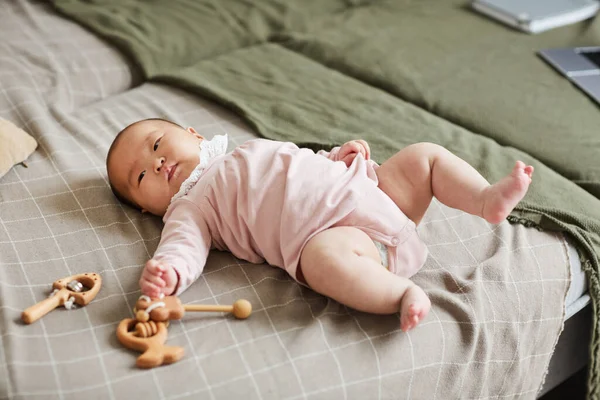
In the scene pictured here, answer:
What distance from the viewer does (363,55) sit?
1844mm

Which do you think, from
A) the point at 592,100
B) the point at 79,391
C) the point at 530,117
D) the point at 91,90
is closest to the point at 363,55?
the point at 530,117

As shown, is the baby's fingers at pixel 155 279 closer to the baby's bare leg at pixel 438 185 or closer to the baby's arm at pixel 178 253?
the baby's arm at pixel 178 253

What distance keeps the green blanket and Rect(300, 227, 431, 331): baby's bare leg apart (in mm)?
381

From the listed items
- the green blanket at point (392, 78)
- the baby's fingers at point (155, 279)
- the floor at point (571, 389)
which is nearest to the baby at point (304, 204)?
the baby's fingers at point (155, 279)

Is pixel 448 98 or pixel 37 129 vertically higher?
pixel 448 98

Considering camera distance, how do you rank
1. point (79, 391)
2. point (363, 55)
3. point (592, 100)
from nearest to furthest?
point (79, 391) < point (592, 100) < point (363, 55)

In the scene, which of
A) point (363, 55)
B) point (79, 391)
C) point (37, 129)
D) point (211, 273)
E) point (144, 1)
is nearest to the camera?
point (79, 391)

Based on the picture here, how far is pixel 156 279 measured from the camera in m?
1.01

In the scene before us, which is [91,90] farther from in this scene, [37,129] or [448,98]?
[448,98]

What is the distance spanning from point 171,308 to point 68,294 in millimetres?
173

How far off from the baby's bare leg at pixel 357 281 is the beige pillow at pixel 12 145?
639mm

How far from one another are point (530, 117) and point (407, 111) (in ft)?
1.01

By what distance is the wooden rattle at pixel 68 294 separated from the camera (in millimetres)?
999

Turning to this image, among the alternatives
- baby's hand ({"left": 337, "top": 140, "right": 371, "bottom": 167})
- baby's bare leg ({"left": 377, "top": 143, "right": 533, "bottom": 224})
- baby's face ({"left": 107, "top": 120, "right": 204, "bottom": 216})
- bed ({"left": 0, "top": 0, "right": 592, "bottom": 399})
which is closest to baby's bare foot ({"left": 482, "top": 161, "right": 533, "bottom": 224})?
baby's bare leg ({"left": 377, "top": 143, "right": 533, "bottom": 224})
